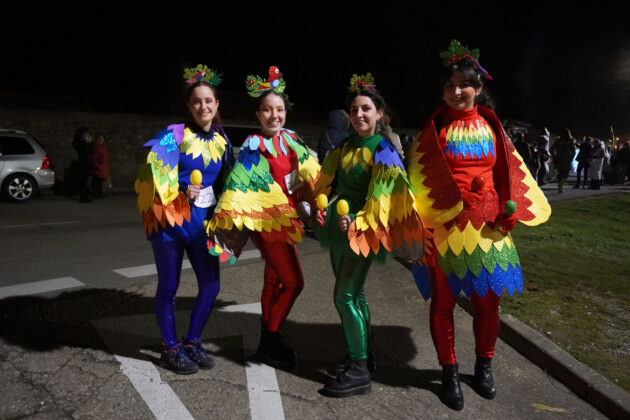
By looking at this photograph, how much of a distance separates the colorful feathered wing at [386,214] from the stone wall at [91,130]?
1306 cm

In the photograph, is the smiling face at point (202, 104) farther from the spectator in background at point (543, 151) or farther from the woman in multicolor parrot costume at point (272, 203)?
the spectator in background at point (543, 151)

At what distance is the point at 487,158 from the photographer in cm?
297

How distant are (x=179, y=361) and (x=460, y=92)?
2.44m

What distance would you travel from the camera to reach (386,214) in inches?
116

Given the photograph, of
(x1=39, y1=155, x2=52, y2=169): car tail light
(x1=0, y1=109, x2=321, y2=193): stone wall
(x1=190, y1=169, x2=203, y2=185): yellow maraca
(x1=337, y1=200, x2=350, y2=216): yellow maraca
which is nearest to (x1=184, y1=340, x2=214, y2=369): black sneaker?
(x1=190, y1=169, x2=203, y2=185): yellow maraca

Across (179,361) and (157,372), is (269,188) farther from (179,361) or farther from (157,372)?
(157,372)

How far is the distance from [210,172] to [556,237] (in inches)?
255

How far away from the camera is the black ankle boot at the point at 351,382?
3.10 meters

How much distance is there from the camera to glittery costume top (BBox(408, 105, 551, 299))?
9.55ft

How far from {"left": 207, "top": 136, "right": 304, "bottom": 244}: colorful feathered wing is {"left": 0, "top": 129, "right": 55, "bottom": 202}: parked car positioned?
34.0ft

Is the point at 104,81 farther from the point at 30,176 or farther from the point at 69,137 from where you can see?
the point at 30,176

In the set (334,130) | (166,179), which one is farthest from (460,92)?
(334,130)

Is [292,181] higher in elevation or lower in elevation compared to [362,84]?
lower

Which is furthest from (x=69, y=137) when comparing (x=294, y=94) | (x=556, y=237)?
(x=294, y=94)
